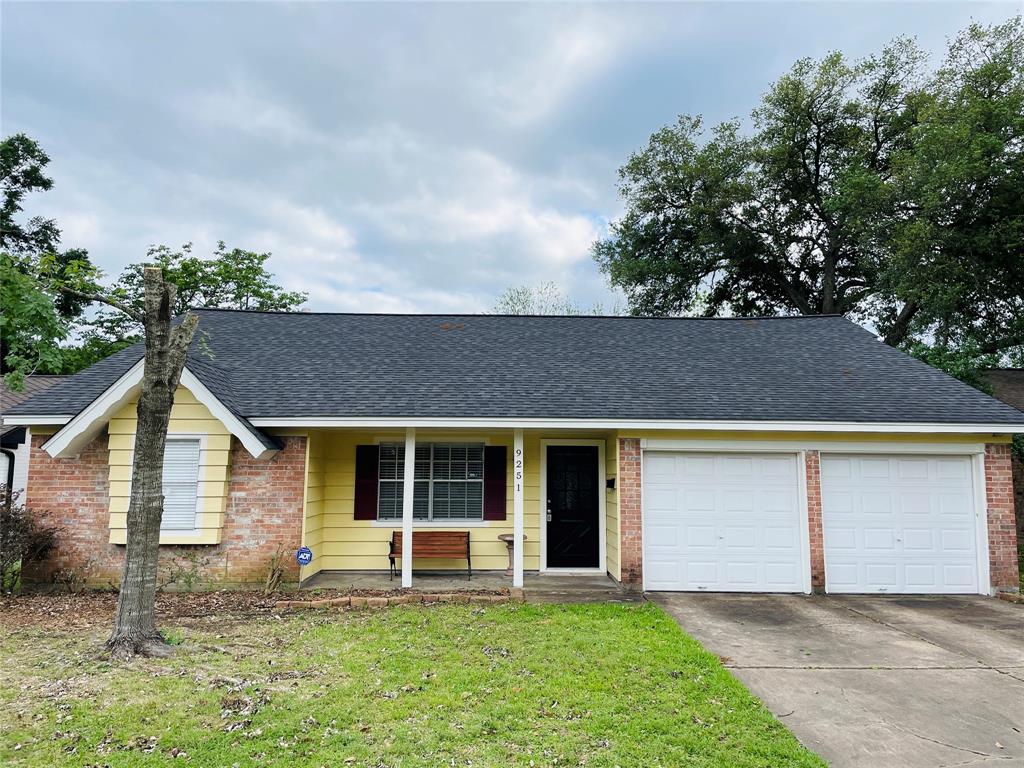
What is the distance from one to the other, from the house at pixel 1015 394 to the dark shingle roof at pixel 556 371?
513 centimetres

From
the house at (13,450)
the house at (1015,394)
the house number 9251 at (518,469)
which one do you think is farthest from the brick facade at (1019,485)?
the house at (13,450)

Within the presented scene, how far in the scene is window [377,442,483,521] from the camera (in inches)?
407

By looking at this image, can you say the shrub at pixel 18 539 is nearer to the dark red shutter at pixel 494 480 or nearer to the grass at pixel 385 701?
the grass at pixel 385 701

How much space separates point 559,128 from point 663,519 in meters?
10.9

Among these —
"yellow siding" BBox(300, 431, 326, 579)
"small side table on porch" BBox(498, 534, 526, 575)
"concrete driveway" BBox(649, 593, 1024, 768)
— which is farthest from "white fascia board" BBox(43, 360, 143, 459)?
"concrete driveway" BBox(649, 593, 1024, 768)

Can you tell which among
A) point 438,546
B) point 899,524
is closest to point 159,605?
point 438,546

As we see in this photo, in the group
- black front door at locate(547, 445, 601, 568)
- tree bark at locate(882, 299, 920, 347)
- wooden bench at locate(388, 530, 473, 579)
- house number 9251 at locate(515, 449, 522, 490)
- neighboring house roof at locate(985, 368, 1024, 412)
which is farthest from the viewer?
tree bark at locate(882, 299, 920, 347)

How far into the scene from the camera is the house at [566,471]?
340 inches

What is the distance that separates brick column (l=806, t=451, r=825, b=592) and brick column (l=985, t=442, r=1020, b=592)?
8.59 ft

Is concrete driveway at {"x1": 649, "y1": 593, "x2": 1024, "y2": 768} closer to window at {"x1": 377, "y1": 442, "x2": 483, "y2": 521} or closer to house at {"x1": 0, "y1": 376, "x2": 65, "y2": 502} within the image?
window at {"x1": 377, "y1": 442, "x2": 483, "y2": 521}

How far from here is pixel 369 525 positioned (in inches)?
401

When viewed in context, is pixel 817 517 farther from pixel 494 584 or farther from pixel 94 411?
pixel 94 411

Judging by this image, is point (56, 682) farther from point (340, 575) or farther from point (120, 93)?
point (120, 93)

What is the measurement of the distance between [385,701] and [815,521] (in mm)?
7238
